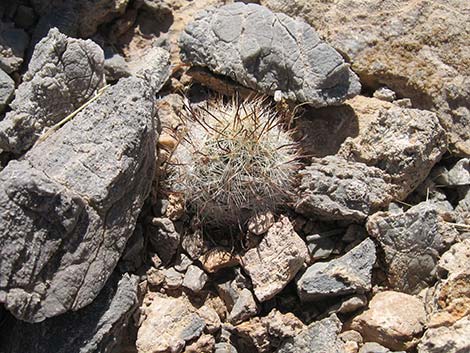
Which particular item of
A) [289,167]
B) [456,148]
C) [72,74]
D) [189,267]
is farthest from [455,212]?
[72,74]

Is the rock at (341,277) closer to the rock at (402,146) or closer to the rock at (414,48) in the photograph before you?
the rock at (402,146)

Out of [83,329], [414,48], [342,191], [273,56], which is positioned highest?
[414,48]

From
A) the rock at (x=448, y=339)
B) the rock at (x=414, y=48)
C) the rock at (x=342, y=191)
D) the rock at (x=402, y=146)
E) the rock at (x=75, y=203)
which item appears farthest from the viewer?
the rock at (x=414, y=48)

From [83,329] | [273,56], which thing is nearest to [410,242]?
[273,56]

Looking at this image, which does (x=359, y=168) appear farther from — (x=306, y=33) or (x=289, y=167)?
(x=306, y=33)

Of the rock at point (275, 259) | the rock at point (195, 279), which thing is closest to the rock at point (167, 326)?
the rock at point (195, 279)

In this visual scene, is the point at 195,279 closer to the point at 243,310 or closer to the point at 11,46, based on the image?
the point at 243,310
